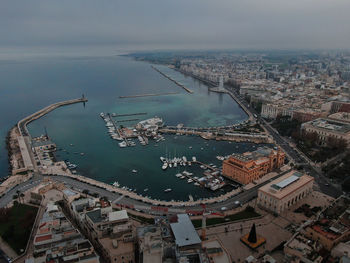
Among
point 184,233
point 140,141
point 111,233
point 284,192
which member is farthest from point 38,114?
point 284,192

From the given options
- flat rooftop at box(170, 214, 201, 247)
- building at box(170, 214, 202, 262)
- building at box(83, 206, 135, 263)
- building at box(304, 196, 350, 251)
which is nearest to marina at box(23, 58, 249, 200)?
flat rooftop at box(170, 214, 201, 247)

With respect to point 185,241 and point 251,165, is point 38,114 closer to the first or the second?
point 251,165

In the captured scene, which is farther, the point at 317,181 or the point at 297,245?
the point at 317,181

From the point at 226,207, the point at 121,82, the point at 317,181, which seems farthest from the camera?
the point at 121,82

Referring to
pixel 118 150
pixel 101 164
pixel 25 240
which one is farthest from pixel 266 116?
pixel 25 240

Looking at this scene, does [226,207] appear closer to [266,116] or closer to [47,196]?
[47,196]

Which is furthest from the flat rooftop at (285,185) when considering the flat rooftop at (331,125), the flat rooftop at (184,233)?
the flat rooftop at (331,125)
